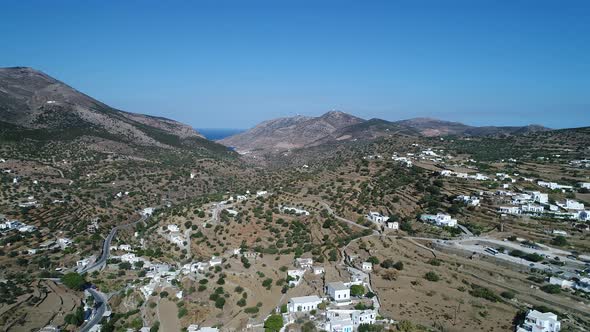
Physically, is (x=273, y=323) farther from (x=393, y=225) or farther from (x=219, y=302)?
(x=393, y=225)

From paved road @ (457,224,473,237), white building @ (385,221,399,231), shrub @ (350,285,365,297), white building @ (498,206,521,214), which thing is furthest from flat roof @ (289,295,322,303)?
white building @ (498,206,521,214)

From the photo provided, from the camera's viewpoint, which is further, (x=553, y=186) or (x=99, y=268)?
(x=553, y=186)

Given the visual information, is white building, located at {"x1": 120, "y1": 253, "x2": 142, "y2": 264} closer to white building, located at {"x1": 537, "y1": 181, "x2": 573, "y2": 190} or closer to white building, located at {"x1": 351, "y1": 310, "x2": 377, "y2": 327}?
white building, located at {"x1": 351, "y1": 310, "x2": 377, "y2": 327}

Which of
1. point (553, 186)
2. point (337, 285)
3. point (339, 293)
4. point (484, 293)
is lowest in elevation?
point (339, 293)

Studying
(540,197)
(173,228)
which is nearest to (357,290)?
(540,197)

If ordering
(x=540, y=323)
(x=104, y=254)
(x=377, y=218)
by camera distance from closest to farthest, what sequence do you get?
(x=540, y=323) < (x=377, y=218) < (x=104, y=254)
